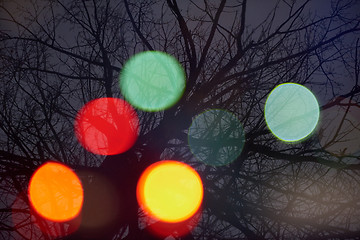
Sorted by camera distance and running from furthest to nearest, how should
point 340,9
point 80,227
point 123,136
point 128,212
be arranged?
1. point 123,136
2. point 340,9
3. point 128,212
4. point 80,227

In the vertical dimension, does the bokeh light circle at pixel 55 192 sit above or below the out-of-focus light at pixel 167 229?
above

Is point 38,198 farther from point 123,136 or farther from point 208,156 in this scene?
point 208,156

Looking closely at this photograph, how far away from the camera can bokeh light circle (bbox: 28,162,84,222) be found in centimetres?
377

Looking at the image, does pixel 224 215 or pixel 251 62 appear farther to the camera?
pixel 251 62

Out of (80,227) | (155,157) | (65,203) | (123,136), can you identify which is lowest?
(80,227)

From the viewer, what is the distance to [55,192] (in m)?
4.21

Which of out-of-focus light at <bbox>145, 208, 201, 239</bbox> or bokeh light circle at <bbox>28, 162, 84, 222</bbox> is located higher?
bokeh light circle at <bbox>28, 162, 84, 222</bbox>

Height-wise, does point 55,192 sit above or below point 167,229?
above

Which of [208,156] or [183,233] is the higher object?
[208,156]

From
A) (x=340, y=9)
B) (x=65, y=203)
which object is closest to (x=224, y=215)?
(x=65, y=203)

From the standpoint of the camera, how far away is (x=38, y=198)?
13.9ft

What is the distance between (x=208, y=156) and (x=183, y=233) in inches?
46.1

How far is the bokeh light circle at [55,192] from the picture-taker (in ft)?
12.4

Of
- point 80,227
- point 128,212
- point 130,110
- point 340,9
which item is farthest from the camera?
point 130,110
